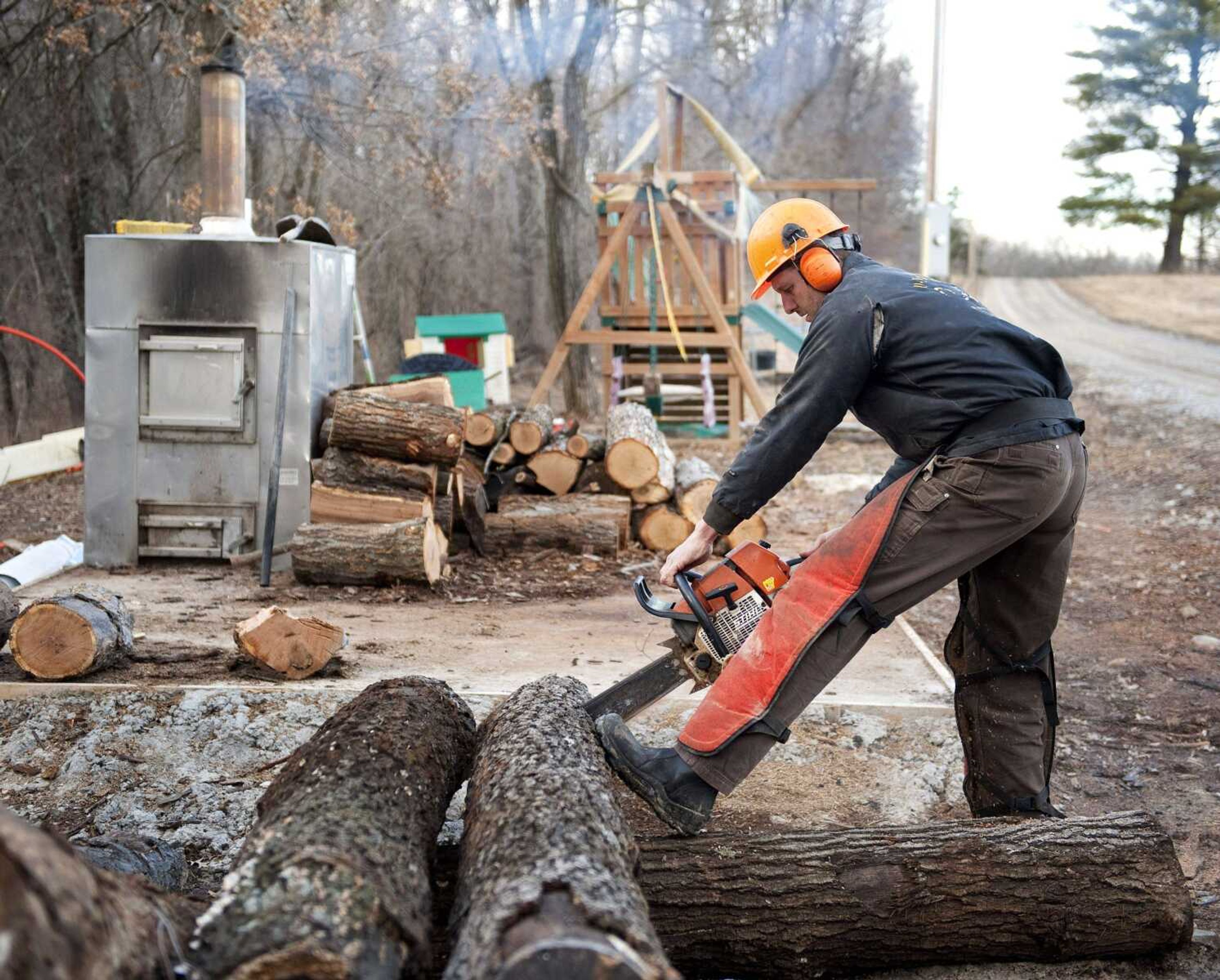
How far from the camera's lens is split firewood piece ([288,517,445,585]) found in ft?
22.6

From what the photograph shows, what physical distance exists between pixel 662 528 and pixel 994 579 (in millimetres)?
4663

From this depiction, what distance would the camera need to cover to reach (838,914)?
10.8 feet

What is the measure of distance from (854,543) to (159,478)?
17.8 feet

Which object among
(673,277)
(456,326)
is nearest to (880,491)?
(673,277)

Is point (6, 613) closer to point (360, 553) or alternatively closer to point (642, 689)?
point (360, 553)

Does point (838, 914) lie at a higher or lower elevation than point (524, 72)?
lower

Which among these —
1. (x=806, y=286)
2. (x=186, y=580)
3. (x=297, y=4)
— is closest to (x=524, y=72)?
(x=297, y=4)

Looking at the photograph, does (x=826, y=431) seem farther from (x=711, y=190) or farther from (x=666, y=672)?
(x=711, y=190)

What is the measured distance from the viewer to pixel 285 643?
5039mm

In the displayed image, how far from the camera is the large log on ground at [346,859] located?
224 cm

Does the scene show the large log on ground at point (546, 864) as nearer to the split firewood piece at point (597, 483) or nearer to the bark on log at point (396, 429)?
the bark on log at point (396, 429)

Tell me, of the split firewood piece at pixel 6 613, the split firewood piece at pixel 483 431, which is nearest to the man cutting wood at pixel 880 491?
the split firewood piece at pixel 6 613

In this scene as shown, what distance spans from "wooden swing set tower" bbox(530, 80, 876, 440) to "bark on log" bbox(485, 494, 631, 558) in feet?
13.2

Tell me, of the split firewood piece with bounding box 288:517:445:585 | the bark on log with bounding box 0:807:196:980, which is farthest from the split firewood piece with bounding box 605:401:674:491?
the bark on log with bounding box 0:807:196:980
